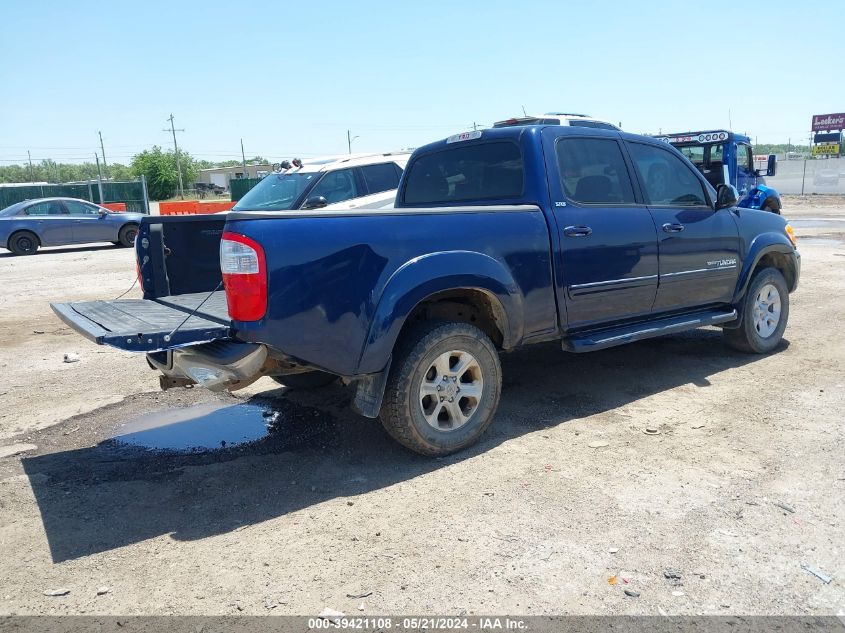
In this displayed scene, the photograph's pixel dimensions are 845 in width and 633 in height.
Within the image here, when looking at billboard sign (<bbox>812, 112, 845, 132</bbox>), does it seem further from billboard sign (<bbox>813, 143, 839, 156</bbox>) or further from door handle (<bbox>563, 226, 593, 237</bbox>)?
door handle (<bbox>563, 226, 593, 237</bbox>)

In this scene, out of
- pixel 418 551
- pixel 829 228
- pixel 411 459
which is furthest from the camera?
pixel 829 228

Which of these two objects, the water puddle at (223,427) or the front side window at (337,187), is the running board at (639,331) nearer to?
the water puddle at (223,427)

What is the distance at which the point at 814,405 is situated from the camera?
5004 mm

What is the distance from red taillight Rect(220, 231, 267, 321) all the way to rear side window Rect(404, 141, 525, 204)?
6.87 feet

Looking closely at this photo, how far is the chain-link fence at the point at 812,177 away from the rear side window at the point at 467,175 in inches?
1400

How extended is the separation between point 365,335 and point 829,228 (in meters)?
18.7

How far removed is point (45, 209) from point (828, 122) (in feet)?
227

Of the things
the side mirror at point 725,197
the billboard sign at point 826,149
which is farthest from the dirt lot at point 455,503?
the billboard sign at point 826,149

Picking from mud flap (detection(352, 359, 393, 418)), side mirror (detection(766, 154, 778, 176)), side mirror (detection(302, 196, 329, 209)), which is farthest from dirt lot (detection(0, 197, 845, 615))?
side mirror (detection(766, 154, 778, 176))

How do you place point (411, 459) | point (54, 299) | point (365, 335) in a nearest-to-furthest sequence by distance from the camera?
point (365, 335) → point (411, 459) → point (54, 299)

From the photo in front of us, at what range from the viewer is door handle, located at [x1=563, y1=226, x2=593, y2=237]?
4.67 metres

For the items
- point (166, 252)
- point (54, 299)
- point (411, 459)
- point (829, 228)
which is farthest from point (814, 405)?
point (829, 228)

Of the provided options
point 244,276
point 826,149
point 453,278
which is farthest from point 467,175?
point 826,149

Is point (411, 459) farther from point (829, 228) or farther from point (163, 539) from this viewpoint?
point (829, 228)
